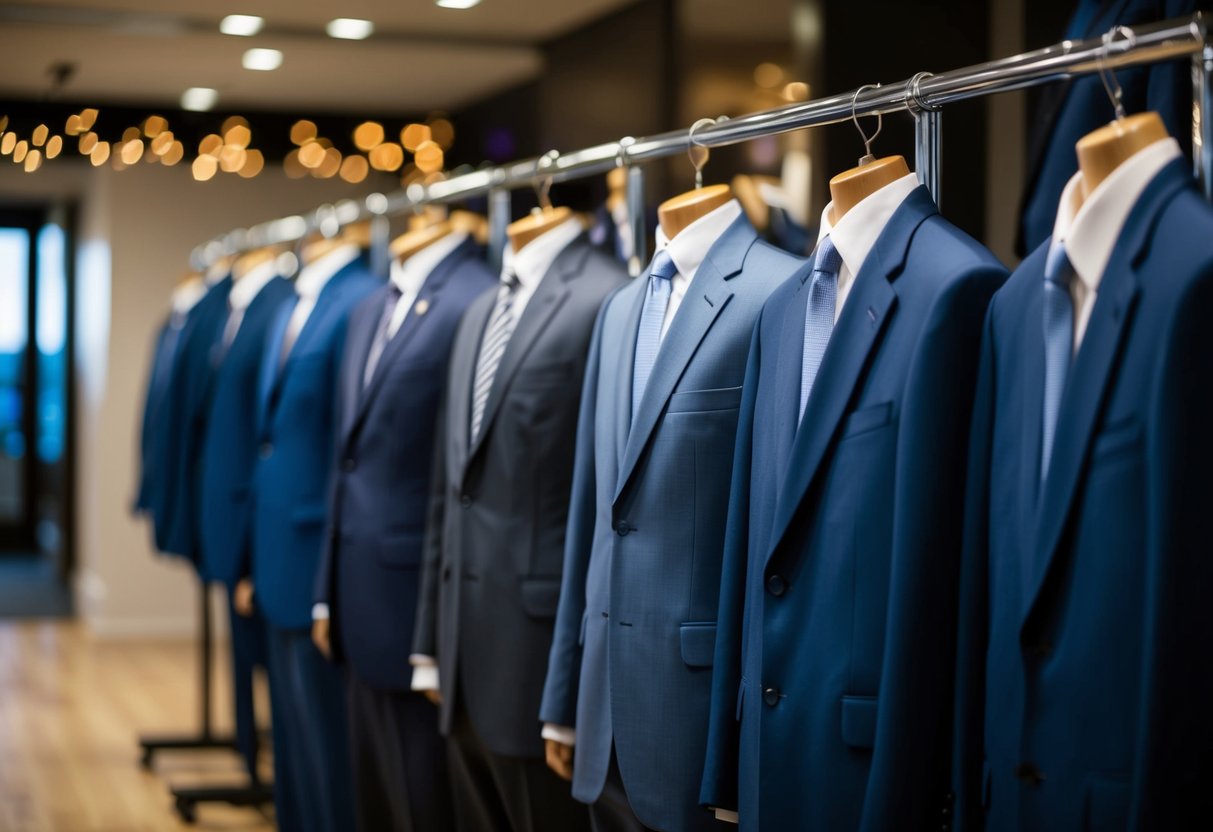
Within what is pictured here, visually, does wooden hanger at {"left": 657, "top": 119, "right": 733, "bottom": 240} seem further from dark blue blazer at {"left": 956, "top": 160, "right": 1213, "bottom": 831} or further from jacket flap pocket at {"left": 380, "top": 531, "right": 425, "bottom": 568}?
jacket flap pocket at {"left": 380, "top": 531, "right": 425, "bottom": 568}

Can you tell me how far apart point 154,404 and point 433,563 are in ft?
10.2

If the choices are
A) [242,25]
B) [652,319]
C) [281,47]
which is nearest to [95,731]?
[281,47]

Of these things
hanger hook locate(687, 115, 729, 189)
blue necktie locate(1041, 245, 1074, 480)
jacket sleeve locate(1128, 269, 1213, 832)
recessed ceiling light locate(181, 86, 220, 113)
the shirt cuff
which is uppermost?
recessed ceiling light locate(181, 86, 220, 113)

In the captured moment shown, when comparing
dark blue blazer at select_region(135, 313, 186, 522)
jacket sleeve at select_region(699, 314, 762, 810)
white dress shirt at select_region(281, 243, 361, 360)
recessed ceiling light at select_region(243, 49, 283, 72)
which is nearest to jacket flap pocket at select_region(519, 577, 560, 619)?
jacket sleeve at select_region(699, 314, 762, 810)

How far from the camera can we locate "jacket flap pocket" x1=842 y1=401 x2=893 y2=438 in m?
1.62

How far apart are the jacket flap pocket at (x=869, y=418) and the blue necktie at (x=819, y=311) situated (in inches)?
4.9

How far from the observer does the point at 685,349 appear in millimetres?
2055

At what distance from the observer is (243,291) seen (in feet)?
15.6

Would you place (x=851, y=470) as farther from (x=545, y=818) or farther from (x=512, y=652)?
(x=545, y=818)

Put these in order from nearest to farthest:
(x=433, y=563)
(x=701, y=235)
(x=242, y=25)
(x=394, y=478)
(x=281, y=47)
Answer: (x=701, y=235) → (x=433, y=563) → (x=394, y=478) → (x=242, y=25) → (x=281, y=47)

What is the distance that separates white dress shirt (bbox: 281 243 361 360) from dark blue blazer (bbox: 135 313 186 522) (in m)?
1.42

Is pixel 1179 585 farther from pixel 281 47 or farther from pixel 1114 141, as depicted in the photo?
pixel 281 47

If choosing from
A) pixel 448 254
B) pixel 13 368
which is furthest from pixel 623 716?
pixel 13 368

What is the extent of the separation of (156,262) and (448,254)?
5.26 m
